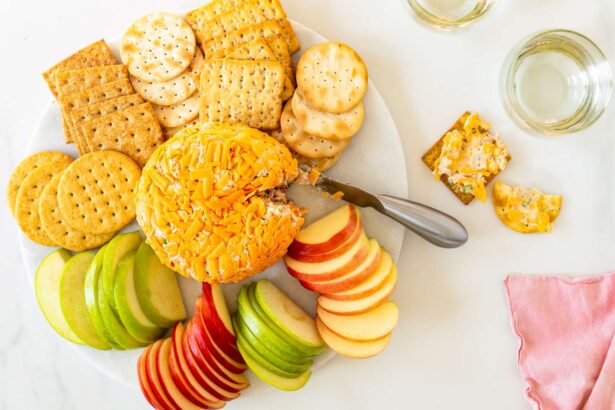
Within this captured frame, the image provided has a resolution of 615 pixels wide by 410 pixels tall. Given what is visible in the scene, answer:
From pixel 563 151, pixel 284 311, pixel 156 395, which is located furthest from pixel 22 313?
pixel 563 151

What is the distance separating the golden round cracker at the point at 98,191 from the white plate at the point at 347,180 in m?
0.09

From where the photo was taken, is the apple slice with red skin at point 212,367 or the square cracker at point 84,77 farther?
the square cracker at point 84,77

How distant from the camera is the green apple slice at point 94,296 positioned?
1763 millimetres

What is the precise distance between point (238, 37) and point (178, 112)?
33 cm

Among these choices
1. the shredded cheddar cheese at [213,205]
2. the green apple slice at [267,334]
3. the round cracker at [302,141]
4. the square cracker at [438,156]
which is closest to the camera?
the shredded cheddar cheese at [213,205]

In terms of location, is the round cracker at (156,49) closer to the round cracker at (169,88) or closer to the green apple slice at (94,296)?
the round cracker at (169,88)

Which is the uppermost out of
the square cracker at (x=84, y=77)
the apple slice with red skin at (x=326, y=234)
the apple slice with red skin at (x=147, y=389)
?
the square cracker at (x=84, y=77)

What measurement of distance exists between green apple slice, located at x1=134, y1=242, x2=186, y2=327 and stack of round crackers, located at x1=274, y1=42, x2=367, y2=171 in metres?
0.60

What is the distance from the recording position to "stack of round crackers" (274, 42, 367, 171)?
181 cm

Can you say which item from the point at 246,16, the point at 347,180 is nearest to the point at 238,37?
the point at 246,16

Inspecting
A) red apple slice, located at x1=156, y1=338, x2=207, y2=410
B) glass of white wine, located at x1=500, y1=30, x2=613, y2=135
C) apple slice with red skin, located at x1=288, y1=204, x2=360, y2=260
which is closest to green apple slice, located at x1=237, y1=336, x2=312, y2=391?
red apple slice, located at x1=156, y1=338, x2=207, y2=410

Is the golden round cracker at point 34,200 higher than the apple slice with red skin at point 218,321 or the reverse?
higher

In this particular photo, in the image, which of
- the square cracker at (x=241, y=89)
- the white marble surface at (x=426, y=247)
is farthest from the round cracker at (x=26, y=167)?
the square cracker at (x=241, y=89)

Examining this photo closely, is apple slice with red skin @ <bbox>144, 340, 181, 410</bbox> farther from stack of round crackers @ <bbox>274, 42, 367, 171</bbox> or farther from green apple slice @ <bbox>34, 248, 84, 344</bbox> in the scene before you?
stack of round crackers @ <bbox>274, 42, 367, 171</bbox>
